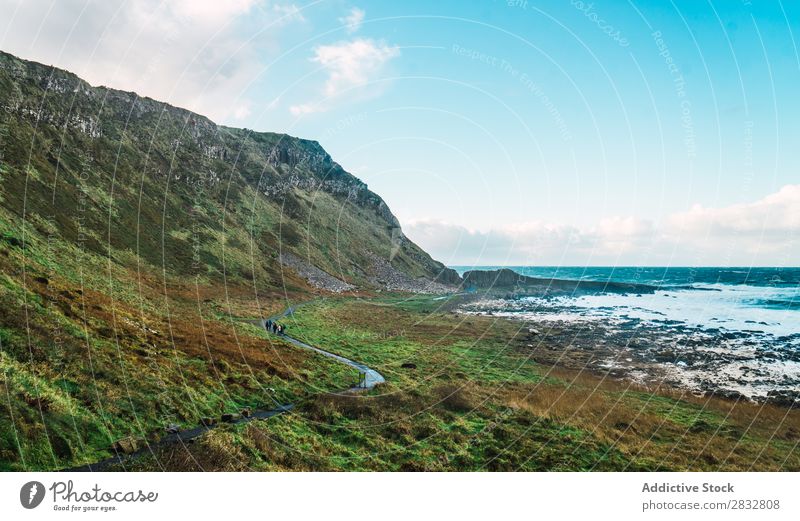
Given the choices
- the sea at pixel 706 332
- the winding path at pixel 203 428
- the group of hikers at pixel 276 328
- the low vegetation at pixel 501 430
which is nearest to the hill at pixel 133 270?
the winding path at pixel 203 428

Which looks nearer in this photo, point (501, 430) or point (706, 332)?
point (501, 430)

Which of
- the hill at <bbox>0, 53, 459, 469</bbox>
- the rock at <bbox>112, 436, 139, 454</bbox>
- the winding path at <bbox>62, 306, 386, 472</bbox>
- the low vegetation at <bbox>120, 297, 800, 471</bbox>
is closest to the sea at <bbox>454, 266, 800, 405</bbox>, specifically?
the low vegetation at <bbox>120, 297, 800, 471</bbox>

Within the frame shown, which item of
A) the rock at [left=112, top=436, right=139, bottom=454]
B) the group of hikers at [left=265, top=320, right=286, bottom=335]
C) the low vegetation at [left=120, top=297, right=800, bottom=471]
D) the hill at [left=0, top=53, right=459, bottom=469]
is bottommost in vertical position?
the low vegetation at [left=120, top=297, right=800, bottom=471]

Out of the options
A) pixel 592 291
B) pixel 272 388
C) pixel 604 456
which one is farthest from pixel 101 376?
pixel 592 291

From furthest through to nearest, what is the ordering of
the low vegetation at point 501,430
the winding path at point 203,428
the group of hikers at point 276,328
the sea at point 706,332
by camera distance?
1. the group of hikers at point 276,328
2. the sea at point 706,332
3. the low vegetation at point 501,430
4. the winding path at point 203,428

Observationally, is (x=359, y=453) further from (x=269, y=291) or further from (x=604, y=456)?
(x=269, y=291)

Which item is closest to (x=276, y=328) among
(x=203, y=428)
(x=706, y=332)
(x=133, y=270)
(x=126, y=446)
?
(x=133, y=270)

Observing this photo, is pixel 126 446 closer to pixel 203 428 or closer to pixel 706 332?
pixel 203 428

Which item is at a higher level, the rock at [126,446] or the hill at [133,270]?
the hill at [133,270]

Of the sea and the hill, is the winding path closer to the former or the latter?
the hill

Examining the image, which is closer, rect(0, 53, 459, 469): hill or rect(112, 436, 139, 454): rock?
rect(112, 436, 139, 454): rock

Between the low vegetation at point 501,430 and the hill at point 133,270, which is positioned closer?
the hill at point 133,270

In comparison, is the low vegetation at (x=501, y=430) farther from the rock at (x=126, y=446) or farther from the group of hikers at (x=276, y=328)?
the group of hikers at (x=276, y=328)

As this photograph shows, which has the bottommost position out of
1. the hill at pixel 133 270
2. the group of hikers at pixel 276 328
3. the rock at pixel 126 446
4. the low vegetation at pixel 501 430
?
the low vegetation at pixel 501 430
